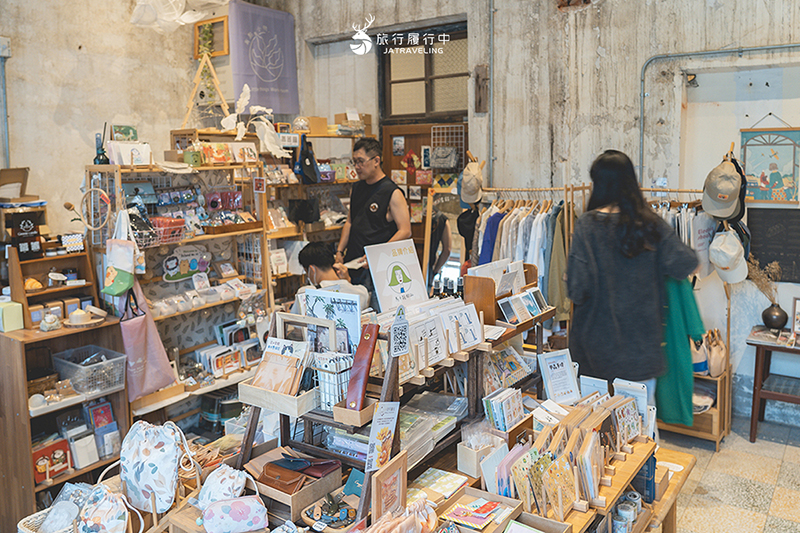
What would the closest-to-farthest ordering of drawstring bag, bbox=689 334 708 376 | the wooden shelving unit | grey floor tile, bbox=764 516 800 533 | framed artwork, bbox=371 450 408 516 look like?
framed artwork, bbox=371 450 408 516
grey floor tile, bbox=764 516 800 533
the wooden shelving unit
drawstring bag, bbox=689 334 708 376

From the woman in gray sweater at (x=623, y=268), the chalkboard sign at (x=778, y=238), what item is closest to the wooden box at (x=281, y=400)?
the woman in gray sweater at (x=623, y=268)

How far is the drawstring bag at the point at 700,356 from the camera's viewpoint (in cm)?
431

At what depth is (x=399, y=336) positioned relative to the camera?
6.45 feet

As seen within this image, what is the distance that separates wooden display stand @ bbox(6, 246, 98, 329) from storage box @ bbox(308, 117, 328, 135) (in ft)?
8.15

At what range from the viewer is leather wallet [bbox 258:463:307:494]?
204 cm

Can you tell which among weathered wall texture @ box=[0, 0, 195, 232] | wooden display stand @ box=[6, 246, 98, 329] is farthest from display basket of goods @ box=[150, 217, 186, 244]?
weathered wall texture @ box=[0, 0, 195, 232]

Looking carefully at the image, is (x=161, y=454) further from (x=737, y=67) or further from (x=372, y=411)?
(x=737, y=67)

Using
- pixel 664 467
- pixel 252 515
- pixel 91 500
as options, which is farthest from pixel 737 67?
pixel 91 500

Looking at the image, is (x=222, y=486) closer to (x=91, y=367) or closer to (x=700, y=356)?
(x=91, y=367)

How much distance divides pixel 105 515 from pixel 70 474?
5.46ft

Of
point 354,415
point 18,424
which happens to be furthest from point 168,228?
point 354,415

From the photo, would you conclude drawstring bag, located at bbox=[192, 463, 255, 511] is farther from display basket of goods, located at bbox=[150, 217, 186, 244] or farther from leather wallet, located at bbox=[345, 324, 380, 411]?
display basket of goods, located at bbox=[150, 217, 186, 244]

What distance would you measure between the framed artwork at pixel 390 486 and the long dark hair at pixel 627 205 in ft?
4.84

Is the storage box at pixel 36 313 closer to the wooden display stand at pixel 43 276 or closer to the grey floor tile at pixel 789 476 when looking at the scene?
the wooden display stand at pixel 43 276
